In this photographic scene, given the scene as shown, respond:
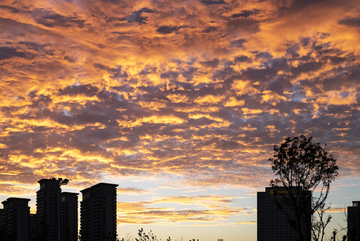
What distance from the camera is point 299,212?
37.1m

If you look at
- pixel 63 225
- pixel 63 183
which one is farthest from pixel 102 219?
pixel 63 183

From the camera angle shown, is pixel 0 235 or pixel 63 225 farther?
pixel 63 225

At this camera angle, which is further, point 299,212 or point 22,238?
point 22,238

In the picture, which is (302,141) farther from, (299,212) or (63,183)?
(63,183)

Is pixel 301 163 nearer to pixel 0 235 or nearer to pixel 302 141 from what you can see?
pixel 302 141

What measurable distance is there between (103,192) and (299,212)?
564 feet

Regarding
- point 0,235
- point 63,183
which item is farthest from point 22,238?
point 63,183

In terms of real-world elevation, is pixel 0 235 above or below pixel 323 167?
below

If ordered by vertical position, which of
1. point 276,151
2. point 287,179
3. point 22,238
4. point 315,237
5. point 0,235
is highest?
point 276,151

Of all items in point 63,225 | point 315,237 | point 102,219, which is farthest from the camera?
point 102,219

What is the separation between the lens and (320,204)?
37.5m

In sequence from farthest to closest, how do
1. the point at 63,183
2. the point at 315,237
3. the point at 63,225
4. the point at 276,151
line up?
the point at 63,225, the point at 63,183, the point at 276,151, the point at 315,237

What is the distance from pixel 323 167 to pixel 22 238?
628ft

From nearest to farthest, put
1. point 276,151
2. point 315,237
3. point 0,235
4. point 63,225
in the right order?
point 315,237, point 276,151, point 0,235, point 63,225
